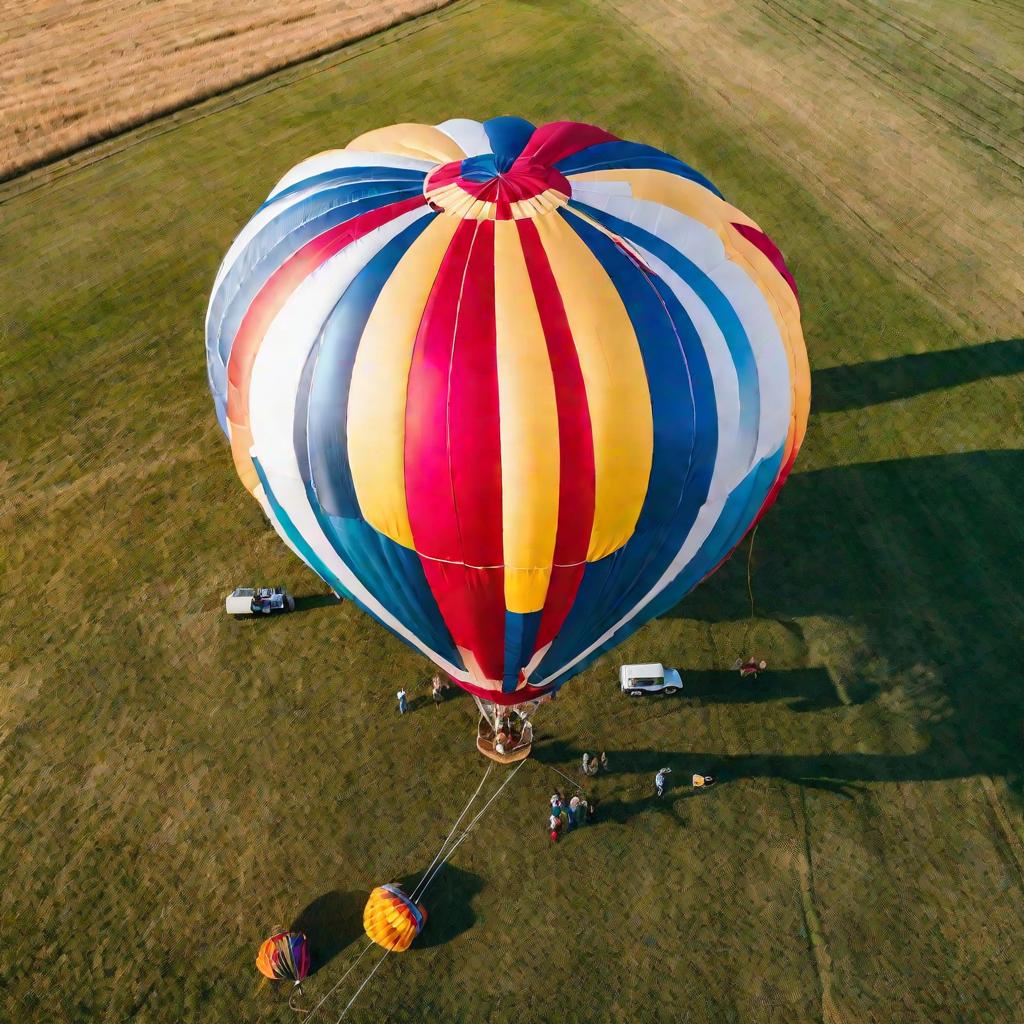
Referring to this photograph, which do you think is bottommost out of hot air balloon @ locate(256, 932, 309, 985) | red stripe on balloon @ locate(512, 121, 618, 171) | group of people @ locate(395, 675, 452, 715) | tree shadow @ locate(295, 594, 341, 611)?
hot air balloon @ locate(256, 932, 309, 985)

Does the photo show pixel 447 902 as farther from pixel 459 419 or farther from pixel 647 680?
pixel 459 419

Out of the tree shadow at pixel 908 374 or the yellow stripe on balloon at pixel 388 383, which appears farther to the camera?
the tree shadow at pixel 908 374

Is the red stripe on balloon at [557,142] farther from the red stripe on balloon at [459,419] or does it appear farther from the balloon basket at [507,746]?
the balloon basket at [507,746]

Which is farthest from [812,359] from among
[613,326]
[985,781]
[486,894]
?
[486,894]

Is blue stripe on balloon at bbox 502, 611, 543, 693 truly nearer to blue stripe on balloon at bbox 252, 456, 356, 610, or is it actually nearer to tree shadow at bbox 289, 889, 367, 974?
blue stripe on balloon at bbox 252, 456, 356, 610

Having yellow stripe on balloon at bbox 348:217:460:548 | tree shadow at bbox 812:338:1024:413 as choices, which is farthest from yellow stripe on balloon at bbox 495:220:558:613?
tree shadow at bbox 812:338:1024:413

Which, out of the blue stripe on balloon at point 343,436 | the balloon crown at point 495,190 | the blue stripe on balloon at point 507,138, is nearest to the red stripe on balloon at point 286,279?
the balloon crown at point 495,190
